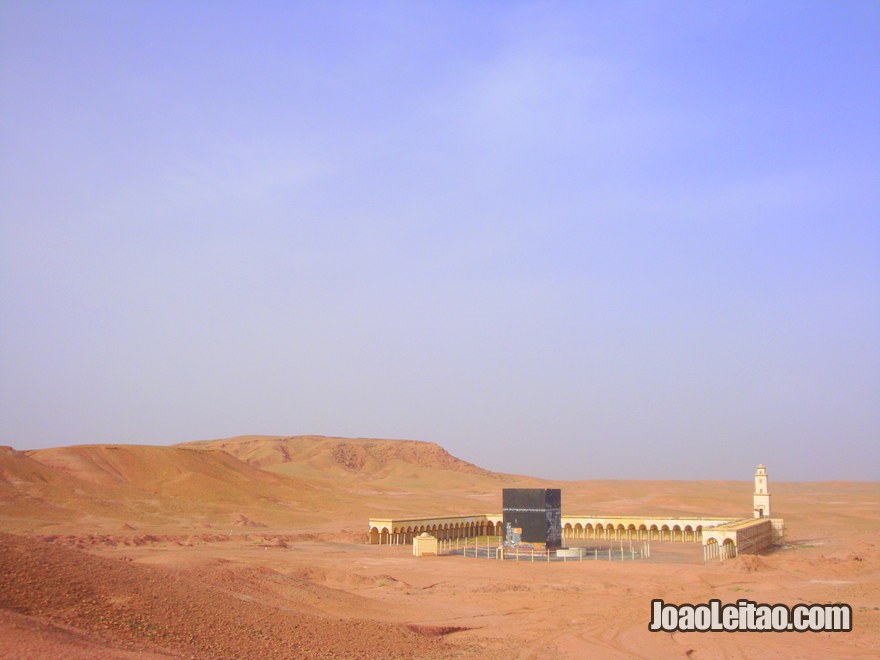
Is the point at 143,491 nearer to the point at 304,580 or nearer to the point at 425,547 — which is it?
the point at 425,547

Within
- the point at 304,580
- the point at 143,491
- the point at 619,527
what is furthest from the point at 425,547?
the point at 143,491

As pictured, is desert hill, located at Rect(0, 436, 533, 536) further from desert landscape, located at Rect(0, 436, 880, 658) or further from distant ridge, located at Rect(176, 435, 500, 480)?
distant ridge, located at Rect(176, 435, 500, 480)

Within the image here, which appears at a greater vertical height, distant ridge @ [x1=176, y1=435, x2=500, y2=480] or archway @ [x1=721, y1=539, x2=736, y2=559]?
distant ridge @ [x1=176, y1=435, x2=500, y2=480]

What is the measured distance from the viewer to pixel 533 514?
40656mm

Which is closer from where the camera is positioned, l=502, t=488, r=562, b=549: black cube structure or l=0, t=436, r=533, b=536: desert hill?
l=502, t=488, r=562, b=549: black cube structure

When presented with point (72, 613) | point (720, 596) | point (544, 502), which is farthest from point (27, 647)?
point (544, 502)

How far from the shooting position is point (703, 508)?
3012 inches

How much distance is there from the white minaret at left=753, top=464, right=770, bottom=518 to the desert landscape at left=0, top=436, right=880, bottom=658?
9.13 ft

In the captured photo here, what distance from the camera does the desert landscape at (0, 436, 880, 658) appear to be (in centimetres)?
1367

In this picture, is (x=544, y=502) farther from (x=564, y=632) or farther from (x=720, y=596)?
(x=564, y=632)

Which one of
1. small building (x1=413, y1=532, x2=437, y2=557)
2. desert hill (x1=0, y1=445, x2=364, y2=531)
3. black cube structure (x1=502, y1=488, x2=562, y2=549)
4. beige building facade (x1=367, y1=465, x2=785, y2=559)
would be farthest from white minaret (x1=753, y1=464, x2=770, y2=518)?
desert hill (x1=0, y1=445, x2=364, y2=531)

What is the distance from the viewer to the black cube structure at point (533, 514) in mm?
40469

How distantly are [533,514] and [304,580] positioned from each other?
1864cm

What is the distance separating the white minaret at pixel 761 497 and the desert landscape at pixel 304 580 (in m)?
2.78
